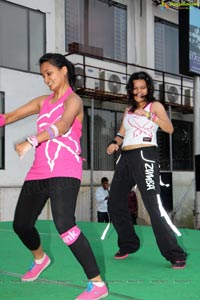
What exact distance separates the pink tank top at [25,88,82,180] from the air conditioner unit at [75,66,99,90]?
37.1 ft

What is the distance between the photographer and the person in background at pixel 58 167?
336 centimetres

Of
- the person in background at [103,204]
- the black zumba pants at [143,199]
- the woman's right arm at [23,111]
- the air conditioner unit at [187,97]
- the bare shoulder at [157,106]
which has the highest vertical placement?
the air conditioner unit at [187,97]

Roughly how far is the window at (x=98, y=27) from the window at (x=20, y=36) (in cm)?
104

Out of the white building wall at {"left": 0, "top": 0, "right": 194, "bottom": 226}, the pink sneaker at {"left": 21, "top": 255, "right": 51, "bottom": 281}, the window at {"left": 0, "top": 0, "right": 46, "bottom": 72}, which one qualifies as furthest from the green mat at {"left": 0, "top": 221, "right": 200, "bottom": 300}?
the window at {"left": 0, "top": 0, "right": 46, "bottom": 72}

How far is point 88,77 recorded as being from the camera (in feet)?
49.6

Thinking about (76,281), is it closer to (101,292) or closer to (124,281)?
(124,281)

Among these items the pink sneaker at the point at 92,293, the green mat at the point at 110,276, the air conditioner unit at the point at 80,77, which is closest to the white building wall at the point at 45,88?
the air conditioner unit at the point at 80,77

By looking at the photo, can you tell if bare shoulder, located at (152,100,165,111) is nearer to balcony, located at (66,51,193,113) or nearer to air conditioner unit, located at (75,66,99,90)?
balcony, located at (66,51,193,113)

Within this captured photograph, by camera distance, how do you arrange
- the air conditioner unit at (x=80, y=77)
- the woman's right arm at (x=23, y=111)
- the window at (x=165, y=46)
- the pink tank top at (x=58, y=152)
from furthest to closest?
the window at (x=165, y=46) → the air conditioner unit at (x=80, y=77) → the woman's right arm at (x=23, y=111) → the pink tank top at (x=58, y=152)

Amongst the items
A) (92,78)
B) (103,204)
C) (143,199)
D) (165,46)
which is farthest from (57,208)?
(165,46)

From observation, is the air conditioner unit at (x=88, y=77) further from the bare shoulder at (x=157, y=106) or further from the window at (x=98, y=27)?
the bare shoulder at (x=157, y=106)

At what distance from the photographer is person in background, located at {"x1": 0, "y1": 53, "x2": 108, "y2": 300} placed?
3363 mm

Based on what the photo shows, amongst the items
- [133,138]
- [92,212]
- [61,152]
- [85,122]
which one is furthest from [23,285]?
[85,122]

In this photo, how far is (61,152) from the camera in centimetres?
351
